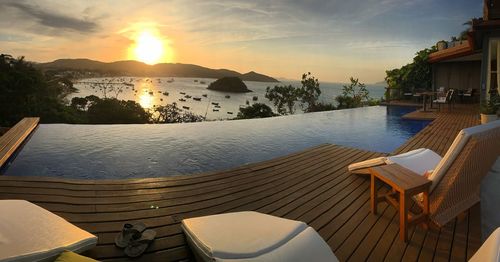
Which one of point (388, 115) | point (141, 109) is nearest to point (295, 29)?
point (388, 115)

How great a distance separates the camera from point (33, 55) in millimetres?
19125

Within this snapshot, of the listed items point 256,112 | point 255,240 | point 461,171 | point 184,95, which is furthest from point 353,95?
point 184,95

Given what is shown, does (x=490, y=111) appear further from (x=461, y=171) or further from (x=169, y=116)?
(x=169, y=116)

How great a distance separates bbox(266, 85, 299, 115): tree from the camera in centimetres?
2397

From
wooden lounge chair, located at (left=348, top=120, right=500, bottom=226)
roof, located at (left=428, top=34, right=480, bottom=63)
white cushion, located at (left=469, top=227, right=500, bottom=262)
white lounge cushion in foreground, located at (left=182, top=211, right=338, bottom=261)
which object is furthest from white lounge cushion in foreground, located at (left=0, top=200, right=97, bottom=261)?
roof, located at (left=428, top=34, right=480, bottom=63)

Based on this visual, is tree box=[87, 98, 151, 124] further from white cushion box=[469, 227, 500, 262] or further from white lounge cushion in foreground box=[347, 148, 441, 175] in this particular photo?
white cushion box=[469, 227, 500, 262]

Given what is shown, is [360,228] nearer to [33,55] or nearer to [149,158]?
[149,158]

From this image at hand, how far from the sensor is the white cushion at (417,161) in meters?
3.72

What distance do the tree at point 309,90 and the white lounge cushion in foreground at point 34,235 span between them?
21834 mm

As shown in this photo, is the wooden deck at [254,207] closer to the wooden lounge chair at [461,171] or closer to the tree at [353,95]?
the wooden lounge chair at [461,171]

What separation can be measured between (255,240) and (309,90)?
2216cm

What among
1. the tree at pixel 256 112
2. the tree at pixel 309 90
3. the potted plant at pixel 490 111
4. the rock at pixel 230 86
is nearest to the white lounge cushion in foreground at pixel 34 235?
the potted plant at pixel 490 111

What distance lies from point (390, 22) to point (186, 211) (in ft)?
55.2

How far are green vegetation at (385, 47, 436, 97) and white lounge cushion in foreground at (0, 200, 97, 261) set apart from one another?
16.7 m
